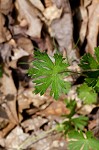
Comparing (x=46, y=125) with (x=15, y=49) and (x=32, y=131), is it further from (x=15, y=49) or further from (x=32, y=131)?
(x=15, y=49)

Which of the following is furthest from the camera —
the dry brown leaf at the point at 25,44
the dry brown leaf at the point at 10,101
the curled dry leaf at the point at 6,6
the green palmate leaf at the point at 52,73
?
the dry brown leaf at the point at 10,101

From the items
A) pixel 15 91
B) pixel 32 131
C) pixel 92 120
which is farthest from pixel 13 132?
pixel 92 120

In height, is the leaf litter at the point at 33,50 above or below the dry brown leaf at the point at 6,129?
above

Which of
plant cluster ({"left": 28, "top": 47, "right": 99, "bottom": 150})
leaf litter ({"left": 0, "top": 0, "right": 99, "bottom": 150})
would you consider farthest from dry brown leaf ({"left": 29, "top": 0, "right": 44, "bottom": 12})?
plant cluster ({"left": 28, "top": 47, "right": 99, "bottom": 150})

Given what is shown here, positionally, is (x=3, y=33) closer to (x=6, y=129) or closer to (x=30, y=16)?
(x=30, y=16)

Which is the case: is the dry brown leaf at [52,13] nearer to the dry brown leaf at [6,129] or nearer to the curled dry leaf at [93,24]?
the curled dry leaf at [93,24]

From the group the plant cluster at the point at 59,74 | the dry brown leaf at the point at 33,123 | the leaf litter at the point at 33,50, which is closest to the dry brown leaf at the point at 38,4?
the leaf litter at the point at 33,50

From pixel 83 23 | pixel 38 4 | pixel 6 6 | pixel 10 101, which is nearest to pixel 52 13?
pixel 38 4
